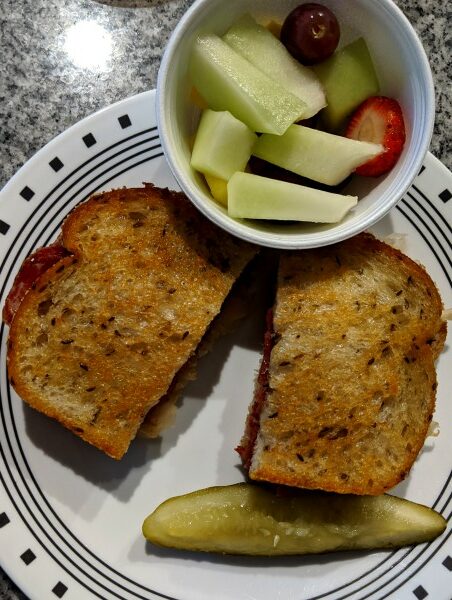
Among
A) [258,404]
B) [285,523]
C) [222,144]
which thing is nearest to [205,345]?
[258,404]

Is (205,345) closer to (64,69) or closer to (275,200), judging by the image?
(275,200)

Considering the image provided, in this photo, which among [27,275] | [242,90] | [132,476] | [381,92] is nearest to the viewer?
[242,90]

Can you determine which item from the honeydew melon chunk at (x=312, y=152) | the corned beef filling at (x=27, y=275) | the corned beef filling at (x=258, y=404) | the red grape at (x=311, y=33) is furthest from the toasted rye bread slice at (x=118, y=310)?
the red grape at (x=311, y=33)

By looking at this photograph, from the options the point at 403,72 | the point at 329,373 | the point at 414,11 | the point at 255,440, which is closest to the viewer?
the point at 403,72

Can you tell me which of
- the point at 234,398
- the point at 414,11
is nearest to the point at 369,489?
the point at 234,398

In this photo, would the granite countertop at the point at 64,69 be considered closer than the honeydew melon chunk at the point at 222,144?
No

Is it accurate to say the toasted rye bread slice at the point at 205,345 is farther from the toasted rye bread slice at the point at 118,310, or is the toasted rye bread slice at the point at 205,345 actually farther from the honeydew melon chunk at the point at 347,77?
the honeydew melon chunk at the point at 347,77

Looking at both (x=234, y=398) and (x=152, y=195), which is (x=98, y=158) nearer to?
(x=152, y=195)
